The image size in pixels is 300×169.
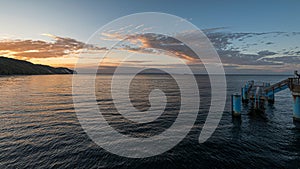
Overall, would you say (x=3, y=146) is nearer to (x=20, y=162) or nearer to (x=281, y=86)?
(x=20, y=162)

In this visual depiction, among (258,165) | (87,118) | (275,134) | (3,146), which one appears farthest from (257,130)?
(3,146)

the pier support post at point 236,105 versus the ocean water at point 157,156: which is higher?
the pier support post at point 236,105

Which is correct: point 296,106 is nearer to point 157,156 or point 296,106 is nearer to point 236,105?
point 236,105

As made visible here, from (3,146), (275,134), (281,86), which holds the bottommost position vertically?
(275,134)

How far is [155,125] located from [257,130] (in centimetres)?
1211

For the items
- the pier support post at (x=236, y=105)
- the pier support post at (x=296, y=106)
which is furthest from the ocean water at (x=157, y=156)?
the pier support post at (x=236, y=105)

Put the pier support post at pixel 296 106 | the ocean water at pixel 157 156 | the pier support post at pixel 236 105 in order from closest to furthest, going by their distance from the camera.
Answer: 1. the ocean water at pixel 157 156
2. the pier support post at pixel 296 106
3. the pier support post at pixel 236 105

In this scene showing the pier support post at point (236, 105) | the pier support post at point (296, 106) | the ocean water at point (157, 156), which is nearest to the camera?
the ocean water at point (157, 156)

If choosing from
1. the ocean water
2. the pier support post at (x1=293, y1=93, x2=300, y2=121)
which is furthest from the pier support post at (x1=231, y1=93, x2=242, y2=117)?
the pier support post at (x1=293, y1=93, x2=300, y2=121)

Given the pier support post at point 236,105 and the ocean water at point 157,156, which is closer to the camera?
the ocean water at point 157,156

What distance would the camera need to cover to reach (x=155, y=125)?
2094cm

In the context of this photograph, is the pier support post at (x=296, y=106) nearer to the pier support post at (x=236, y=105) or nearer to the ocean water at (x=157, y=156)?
the ocean water at (x=157, y=156)

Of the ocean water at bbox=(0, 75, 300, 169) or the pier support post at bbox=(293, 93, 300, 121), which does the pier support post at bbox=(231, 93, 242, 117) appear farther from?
the pier support post at bbox=(293, 93, 300, 121)

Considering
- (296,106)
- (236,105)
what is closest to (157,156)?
(236,105)
